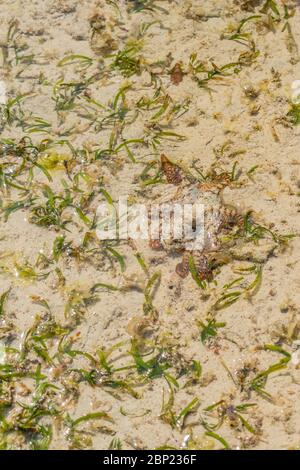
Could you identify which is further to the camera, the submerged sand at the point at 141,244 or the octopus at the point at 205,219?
the octopus at the point at 205,219

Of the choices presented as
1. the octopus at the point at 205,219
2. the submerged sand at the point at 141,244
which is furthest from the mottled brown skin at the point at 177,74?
the octopus at the point at 205,219

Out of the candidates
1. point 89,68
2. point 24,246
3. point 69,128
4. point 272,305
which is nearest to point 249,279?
point 272,305

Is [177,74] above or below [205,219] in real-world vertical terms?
above

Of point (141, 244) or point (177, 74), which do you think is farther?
point (177, 74)

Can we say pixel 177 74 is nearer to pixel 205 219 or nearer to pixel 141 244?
pixel 205 219

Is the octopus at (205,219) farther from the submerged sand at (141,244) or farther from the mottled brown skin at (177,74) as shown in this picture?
the mottled brown skin at (177,74)

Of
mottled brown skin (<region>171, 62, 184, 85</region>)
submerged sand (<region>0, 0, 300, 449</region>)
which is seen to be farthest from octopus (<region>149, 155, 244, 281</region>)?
mottled brown skin (<region>171, 62, 184, 85</region>)

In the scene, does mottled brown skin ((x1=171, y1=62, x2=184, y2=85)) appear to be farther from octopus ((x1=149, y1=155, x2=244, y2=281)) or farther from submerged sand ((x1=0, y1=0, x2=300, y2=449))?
octopus ((x1=149, y1=155, x2=244, y2=281))

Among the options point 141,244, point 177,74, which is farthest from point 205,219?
point 177,74

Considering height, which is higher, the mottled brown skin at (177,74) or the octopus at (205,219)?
the mottled brown skin at (177,74)
